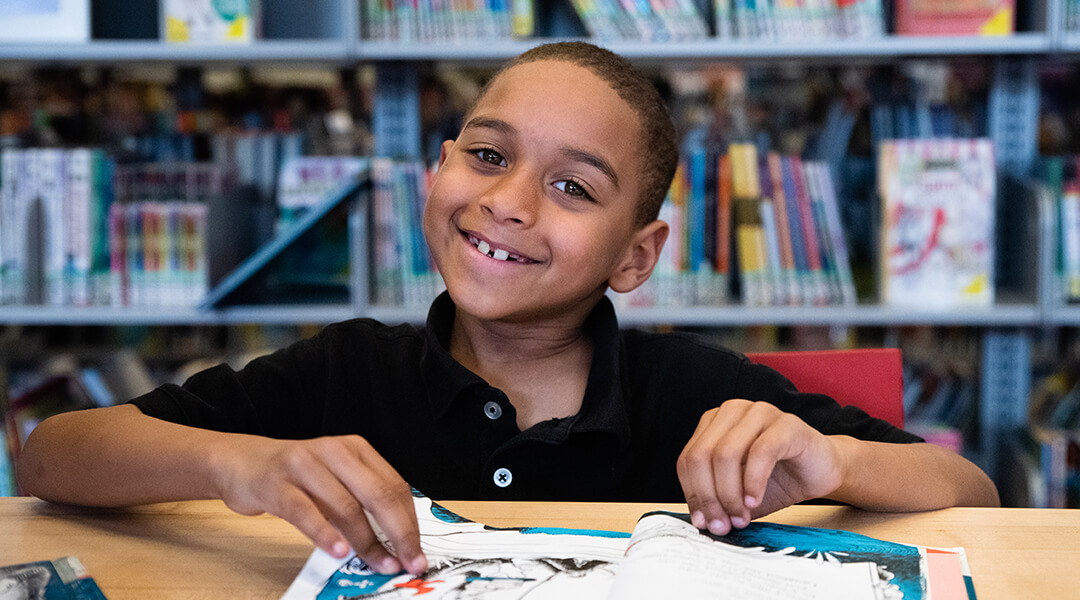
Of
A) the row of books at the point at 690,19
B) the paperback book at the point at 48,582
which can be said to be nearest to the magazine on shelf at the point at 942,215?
the row of books at the point at 690,19

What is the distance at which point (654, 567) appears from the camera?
1.70 feet

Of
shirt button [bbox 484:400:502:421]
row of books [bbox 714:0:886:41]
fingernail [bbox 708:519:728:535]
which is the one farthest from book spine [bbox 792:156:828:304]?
fingernail [bbox 708:519:728:535]

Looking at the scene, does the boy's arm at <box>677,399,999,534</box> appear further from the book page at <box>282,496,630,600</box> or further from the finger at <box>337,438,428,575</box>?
the finger at <box>337,438,428,575</box>

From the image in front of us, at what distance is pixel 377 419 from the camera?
3.29 feet

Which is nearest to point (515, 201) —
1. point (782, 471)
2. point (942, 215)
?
point (782, 471)

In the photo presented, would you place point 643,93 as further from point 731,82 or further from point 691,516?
point 731,82

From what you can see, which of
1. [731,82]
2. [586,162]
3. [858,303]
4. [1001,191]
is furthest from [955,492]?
[731,82]

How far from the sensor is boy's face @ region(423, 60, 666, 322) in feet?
2.96

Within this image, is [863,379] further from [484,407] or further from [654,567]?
[654,567]

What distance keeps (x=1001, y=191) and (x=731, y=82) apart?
63 cm

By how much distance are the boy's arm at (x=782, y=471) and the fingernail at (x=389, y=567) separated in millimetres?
197

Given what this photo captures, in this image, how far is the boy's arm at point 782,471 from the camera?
0.61 m

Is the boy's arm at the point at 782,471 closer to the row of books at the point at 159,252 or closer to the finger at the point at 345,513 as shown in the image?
the finger at the point at 345,513

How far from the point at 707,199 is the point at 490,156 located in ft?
3.07
